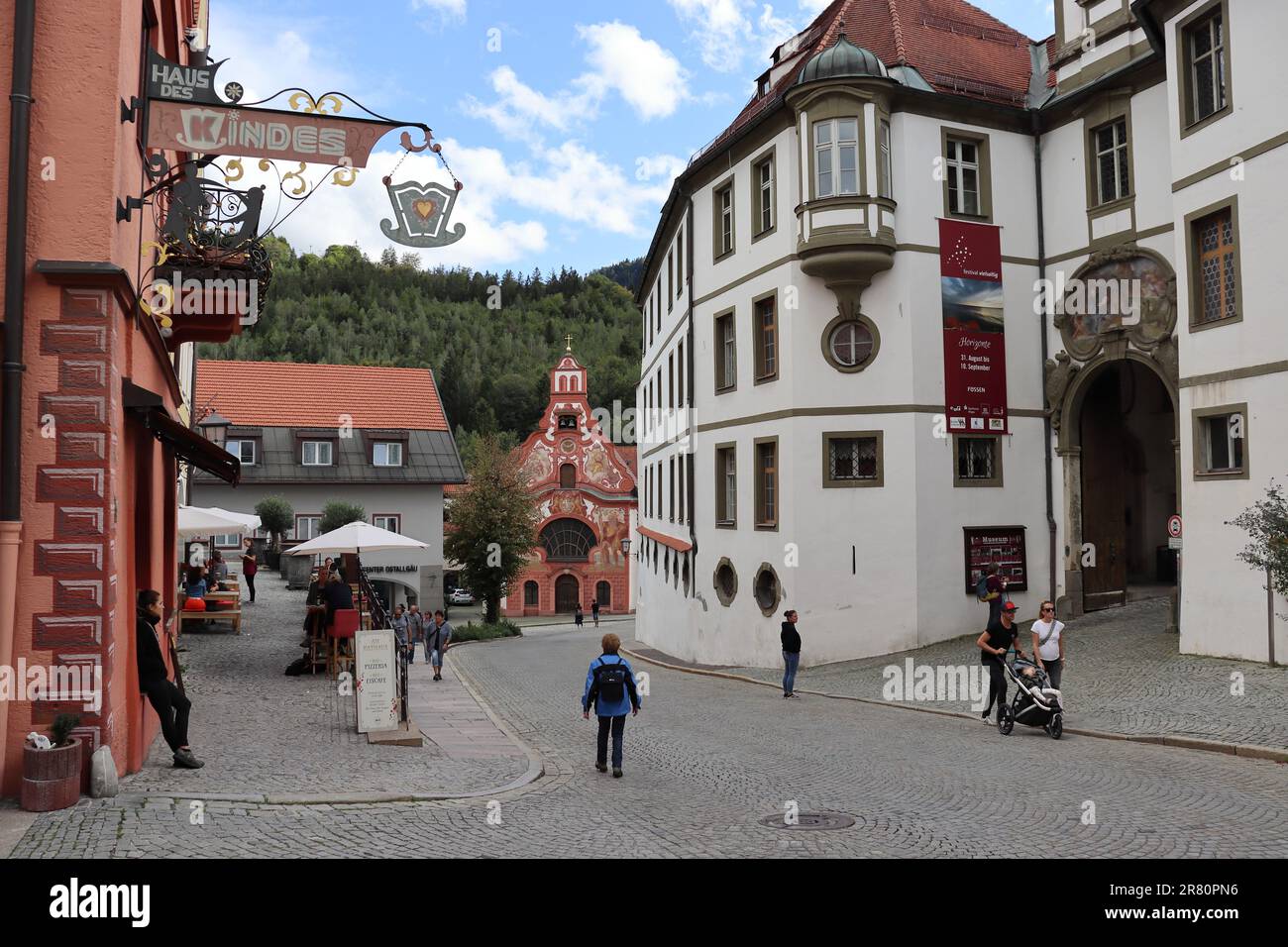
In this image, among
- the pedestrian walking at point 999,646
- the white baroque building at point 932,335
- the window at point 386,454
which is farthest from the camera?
the window at point 386,454

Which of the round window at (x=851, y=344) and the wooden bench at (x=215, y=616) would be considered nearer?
the wooden bench at (x=215, y=616)

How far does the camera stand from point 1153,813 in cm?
912

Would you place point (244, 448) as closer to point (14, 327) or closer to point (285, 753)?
point (285, 753)

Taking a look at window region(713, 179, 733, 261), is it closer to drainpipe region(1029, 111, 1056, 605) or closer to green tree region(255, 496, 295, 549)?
drainpipe region(1029, 111, 1056, 605)

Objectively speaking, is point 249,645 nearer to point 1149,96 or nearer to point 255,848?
point 255,848

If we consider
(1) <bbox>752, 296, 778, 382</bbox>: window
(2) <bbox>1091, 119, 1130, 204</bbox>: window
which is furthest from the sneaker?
(2) <bbox>1091, 119, 1130, 204</bbox>: window

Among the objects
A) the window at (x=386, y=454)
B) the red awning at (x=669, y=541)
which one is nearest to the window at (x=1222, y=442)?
the red awning at (x=669, y=541)

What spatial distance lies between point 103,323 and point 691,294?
22.0m

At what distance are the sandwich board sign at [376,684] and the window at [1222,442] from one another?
44.4 feet

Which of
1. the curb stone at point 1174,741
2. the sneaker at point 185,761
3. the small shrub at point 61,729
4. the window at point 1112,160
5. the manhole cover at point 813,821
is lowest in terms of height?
the curb stone at point 1174,741

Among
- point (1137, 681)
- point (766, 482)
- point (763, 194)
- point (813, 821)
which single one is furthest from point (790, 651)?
point (763, 194)

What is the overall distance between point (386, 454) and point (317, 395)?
19.3 ft

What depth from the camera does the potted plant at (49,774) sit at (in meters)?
8.53

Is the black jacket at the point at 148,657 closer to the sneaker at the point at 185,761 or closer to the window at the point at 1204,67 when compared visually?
the sneaker at the point at 185,761
